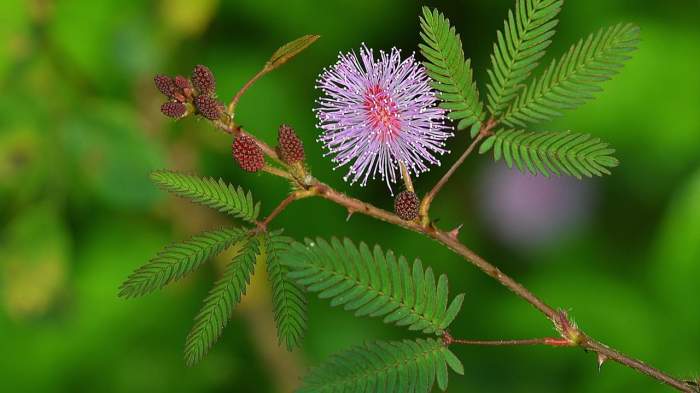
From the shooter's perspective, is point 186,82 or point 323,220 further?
point 323,220

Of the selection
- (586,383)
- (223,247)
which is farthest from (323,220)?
(223,247)

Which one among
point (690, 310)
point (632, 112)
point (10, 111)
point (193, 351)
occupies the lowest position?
point (10, 111)

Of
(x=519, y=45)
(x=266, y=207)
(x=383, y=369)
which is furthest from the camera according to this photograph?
(x=266, y=207)

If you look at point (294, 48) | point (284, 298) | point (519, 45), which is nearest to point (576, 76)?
point (519, 45)

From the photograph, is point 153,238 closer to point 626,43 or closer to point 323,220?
point 323,220

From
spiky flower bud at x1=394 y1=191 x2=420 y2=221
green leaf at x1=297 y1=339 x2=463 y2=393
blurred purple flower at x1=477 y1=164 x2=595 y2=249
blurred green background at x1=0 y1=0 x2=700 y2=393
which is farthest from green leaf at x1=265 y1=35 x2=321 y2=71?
blurred purple flower at x1=477 y1=164 x2=595 y2=249

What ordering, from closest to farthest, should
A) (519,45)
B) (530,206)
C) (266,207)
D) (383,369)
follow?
(383,369), (519,45), (266,207), (530,206)

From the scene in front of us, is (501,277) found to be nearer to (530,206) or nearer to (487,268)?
(487,268)
